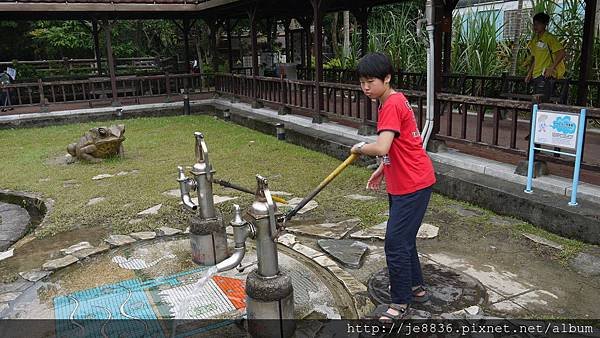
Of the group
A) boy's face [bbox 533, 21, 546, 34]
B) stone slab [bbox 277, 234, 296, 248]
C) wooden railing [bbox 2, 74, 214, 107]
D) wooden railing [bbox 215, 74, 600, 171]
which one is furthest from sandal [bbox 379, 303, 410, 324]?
wooden railing [bbox 2, 74, 214, 107]

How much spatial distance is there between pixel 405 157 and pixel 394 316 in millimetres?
911

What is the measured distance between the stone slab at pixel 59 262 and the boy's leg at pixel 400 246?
8.73ft

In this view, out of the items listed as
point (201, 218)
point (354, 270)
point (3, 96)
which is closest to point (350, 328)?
point (354, 270)

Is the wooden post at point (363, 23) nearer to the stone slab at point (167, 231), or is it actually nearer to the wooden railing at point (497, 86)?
the wooden railing at point (497, 86)

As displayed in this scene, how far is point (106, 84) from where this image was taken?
1420 cm

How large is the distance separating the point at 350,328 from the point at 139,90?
13.4 m

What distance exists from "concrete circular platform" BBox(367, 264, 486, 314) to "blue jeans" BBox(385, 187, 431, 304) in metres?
0.29

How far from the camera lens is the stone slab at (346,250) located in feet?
12.2

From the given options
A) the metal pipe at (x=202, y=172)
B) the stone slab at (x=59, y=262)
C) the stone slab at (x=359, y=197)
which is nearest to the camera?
the metal pipe at (x=202, y=172)

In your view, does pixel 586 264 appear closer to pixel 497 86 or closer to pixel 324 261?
pixel 324 261

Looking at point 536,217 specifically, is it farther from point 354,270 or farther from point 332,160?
point 332,160

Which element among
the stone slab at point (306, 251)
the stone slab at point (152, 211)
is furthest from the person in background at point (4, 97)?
the stone slab at point (306, 251)

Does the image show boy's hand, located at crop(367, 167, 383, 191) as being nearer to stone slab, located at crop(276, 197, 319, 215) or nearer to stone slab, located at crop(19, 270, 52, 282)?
stone slab, located at crop(276, 197, 319, 215)

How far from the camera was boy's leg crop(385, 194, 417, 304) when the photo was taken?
274 cm
